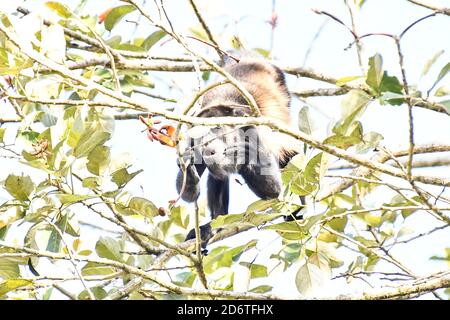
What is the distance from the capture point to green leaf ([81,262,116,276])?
3.05m

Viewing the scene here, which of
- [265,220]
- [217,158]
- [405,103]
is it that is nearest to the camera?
[405,103]

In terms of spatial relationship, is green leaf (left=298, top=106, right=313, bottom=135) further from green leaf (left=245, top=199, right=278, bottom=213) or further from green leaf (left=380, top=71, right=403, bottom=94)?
green leaf (left=380, top=71, right=403, bottom=94)

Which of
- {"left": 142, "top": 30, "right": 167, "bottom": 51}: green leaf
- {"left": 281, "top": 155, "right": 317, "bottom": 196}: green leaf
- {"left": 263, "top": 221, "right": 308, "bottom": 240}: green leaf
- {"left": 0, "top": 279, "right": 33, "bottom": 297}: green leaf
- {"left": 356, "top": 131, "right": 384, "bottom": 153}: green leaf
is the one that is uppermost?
{"left": 142, "top": 30, "right": 167, "bottom": 51}: green leaf

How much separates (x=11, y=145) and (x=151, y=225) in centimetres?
102

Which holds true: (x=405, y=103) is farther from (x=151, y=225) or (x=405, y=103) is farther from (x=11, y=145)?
(x=151, y=225)

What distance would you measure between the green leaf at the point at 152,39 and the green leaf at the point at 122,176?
1.29 m

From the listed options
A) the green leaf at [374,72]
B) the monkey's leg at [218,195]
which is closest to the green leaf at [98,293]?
the green leaf at [374,72]

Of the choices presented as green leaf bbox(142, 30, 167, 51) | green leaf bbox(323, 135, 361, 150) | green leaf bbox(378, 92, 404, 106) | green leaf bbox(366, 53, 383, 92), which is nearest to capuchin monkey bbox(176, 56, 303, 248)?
green leaf bbox(142, 30, 167, 51)

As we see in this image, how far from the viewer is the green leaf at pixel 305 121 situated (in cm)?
262

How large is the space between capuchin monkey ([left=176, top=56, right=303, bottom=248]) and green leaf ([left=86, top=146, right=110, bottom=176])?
1813 millimetres

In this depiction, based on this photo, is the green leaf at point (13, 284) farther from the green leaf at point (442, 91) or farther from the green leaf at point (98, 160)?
the green leaf at point (442, 91)

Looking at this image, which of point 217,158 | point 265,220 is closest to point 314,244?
point 265,220

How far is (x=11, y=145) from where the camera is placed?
279 cm

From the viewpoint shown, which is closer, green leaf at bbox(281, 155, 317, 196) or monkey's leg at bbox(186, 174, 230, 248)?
green leaf at bbox(281, 155, 317, 196)
